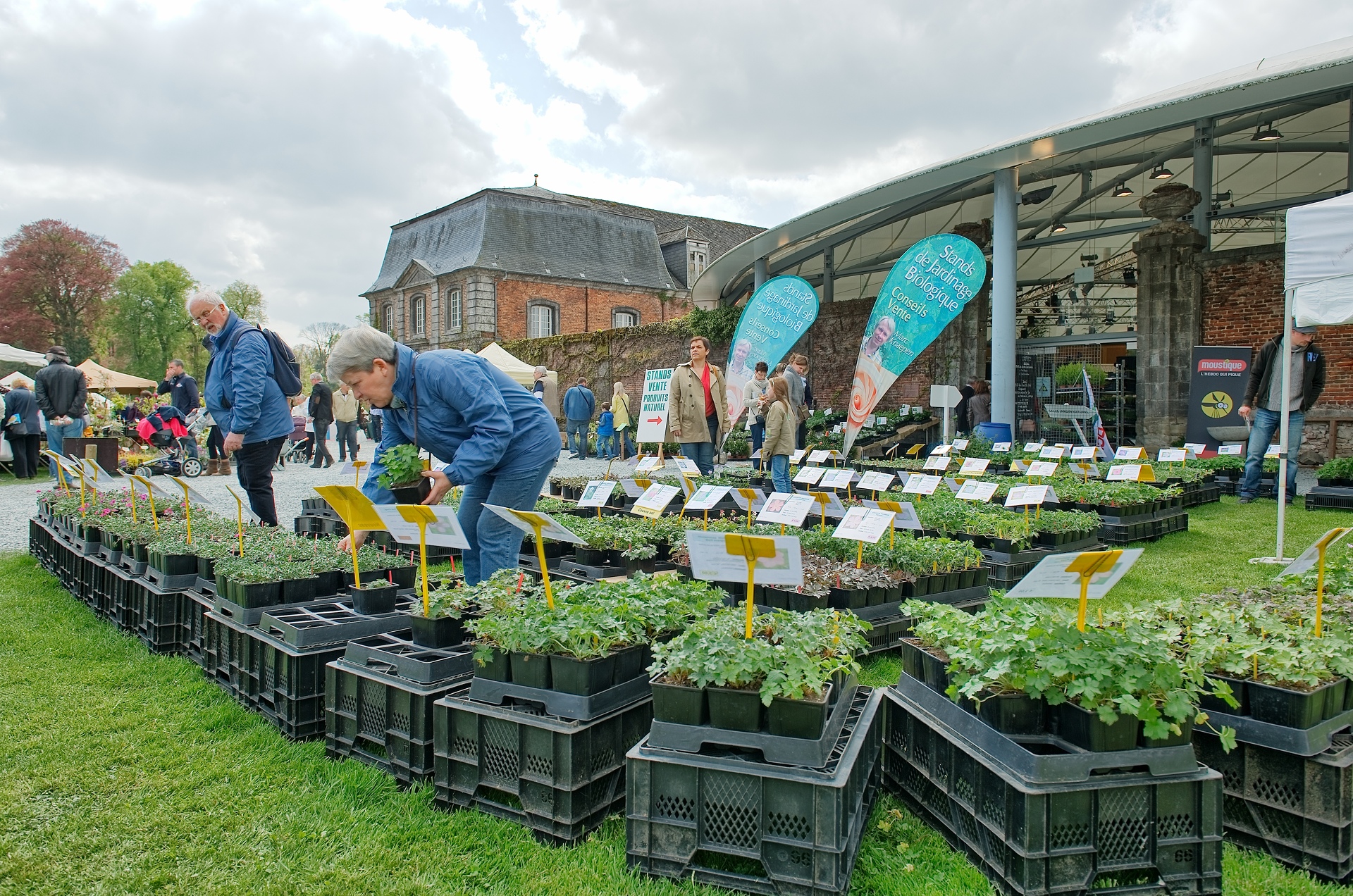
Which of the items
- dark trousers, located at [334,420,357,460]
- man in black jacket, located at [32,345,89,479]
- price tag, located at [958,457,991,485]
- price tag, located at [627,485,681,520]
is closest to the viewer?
price tag, located at [627,485,681,520]

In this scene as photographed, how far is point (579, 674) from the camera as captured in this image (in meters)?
2.24

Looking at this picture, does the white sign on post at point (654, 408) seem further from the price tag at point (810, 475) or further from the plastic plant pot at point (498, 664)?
the plastic plant pot at point (498, 664)

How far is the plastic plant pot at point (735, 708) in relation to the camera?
6.68ft

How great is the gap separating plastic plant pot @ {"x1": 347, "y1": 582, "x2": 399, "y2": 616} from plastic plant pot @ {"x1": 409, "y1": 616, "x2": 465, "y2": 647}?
0.45 metres

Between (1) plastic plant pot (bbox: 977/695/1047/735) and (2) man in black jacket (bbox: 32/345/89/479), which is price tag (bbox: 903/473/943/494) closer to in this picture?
(1) plastic plant pot (bbox: 977/695/1047/735)

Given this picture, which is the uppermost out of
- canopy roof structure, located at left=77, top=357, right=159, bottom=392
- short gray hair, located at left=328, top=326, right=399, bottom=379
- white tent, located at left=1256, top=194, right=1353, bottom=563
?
canopy roof structure, located at left=77, top=357, right=159, bottom=392

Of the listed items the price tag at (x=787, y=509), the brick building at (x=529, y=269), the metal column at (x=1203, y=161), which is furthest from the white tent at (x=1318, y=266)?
the brick building at (x=529, y=269)

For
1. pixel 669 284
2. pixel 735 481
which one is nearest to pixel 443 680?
pixel 735 481

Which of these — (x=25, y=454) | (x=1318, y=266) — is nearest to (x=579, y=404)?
(x=25, y=454)

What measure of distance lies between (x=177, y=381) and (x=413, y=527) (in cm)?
1095

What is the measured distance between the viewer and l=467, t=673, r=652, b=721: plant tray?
7.29ft

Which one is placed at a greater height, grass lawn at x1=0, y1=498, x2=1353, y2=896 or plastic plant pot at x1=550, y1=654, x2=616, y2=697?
plastic plant pot at x1=550, y1=654, x2=616, y2=697

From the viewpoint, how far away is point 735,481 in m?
8.09

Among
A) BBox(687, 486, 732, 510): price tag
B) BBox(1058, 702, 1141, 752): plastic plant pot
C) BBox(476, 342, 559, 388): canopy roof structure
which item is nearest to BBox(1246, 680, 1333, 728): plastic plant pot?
BBox(1058, 702, 1141, 752): plastic plant pot
